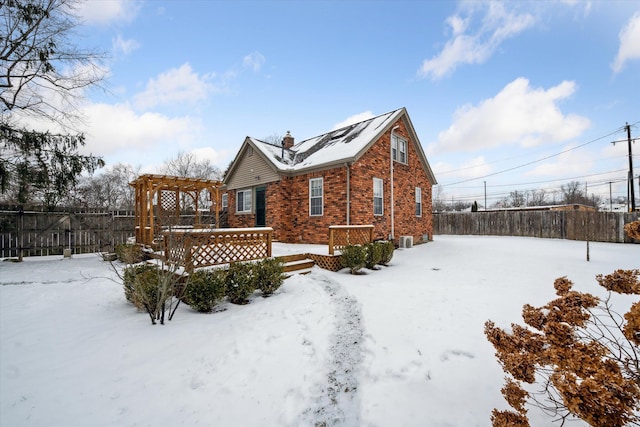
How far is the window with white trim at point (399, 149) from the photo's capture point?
13416mm

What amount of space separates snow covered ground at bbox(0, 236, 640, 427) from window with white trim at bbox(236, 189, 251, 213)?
8664 millimetres

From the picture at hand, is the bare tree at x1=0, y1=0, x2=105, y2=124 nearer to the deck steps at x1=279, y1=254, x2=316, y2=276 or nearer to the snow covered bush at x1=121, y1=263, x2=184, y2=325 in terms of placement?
the snow covered bush at x1=121, y1=263, x2=184, y2=325

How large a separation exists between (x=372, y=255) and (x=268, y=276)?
149 inches

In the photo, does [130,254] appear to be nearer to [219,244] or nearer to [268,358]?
[219,244]

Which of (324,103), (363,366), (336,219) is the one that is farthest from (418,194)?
(363,366)

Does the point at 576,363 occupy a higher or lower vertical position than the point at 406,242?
higher

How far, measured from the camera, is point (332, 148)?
500 inches

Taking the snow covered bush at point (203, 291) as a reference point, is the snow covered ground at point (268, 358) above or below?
below

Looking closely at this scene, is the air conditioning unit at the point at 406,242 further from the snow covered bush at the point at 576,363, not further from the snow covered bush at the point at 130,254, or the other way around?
the snow covered bush at the point at 130,254

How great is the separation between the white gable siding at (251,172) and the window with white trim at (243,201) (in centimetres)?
37

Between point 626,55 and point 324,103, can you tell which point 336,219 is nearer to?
point 324,103

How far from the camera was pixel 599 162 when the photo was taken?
3759 centimetres

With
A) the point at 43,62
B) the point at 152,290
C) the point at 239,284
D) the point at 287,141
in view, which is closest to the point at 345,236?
the point at 239,284

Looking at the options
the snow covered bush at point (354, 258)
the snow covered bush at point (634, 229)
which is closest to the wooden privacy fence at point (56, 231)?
the snow covered bush at point (354, 258)
